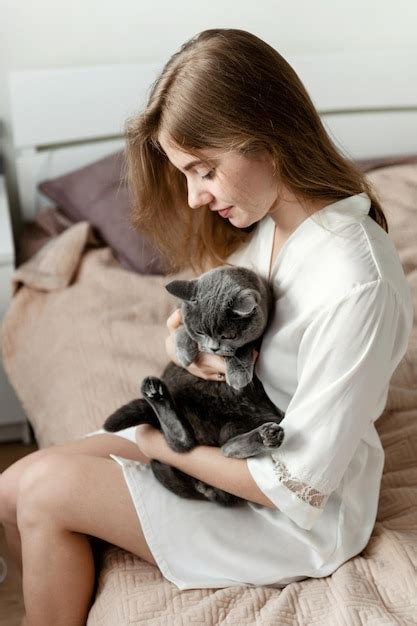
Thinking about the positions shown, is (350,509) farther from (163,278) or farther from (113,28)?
(113,28)

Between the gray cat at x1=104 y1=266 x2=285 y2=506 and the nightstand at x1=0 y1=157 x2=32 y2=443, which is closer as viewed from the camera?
the gray cat at x1=104 y1=266 x2=285 y2=506

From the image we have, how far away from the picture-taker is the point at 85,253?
2.48 metres

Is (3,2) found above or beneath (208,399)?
above

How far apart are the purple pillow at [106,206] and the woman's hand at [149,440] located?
895 mm

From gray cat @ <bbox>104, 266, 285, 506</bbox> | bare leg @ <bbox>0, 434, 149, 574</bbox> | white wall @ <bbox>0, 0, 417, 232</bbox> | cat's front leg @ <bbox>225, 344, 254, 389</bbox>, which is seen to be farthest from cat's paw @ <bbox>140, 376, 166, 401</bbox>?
white wall @ <bbox>0, 0, 417, 232</bbox>

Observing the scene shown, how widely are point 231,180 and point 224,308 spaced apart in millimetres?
201

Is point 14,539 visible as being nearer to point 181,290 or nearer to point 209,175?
point 181,290

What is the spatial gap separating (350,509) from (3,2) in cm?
198

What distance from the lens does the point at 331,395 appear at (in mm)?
1279

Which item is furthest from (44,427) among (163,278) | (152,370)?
(163,278)

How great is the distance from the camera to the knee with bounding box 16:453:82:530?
142 cm

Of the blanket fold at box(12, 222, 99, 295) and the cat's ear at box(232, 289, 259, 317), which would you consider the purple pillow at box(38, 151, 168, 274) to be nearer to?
the blanket fold at box(12, 222, 99, 295)

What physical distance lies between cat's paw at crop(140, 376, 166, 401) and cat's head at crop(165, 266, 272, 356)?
9 centimetres

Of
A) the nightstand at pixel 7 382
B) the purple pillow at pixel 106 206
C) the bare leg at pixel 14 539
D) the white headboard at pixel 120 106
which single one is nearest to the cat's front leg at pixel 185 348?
the bare leg at pixel 14 539
